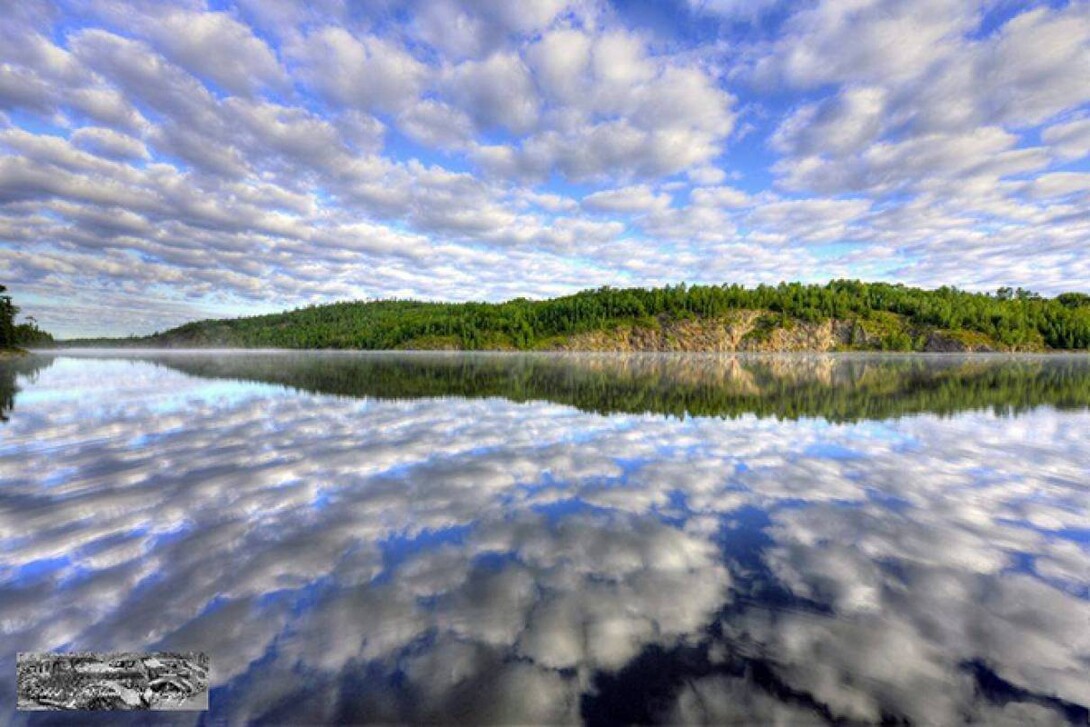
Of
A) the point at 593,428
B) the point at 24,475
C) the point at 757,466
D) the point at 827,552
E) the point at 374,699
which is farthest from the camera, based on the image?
the point at 593,428

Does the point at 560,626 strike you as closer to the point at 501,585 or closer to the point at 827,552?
the point at 501,585

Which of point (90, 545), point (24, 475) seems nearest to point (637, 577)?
point (90, 545)

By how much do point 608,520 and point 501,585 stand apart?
384 cm

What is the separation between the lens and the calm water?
18.7 feet

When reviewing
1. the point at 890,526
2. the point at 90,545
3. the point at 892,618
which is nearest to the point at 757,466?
the point at 890,526

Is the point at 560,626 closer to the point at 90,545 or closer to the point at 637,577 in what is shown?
the point at 637,577

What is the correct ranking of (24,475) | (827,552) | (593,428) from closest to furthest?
(827,552) → (24,475) → (593,428)

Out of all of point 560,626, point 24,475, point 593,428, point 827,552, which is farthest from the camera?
point 593,428

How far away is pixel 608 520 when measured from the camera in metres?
11.3

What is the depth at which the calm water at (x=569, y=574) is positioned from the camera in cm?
571

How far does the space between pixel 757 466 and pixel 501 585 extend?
10917 mm

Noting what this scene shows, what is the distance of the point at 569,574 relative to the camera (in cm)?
855

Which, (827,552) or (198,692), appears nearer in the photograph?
(198,692)

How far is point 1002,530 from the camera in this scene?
10734 millimetres
